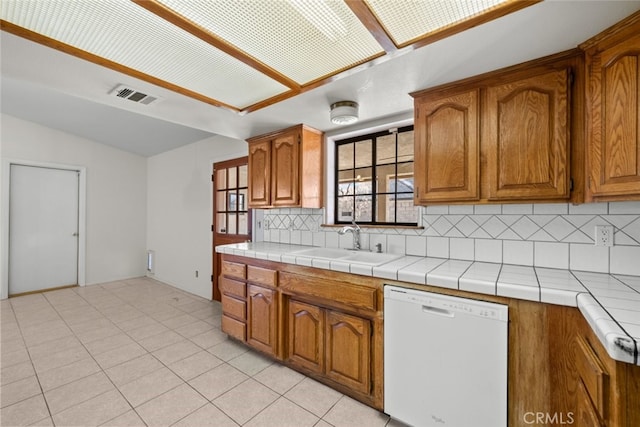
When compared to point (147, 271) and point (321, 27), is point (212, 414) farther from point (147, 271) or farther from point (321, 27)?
point (147, 271)

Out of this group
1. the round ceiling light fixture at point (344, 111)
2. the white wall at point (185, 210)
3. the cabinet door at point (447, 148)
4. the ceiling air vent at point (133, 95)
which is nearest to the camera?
the cabinet door at point (447, 148)

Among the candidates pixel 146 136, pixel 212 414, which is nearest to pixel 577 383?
pixel 212 414

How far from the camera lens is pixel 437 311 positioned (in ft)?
4.69

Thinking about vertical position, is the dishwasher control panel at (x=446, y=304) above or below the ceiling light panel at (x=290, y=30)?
below

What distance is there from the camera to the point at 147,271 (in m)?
5.43

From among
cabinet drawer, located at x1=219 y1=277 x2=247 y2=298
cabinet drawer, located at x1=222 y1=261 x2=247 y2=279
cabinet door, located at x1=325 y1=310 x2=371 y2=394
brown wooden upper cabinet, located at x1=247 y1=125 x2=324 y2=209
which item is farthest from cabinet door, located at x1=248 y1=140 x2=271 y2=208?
cabinet door, located at x1=325 y1=310 x2=371 y2=394

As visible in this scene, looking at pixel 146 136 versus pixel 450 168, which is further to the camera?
pixel 146 136

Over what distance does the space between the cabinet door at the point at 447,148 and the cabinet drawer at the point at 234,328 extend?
1.91 meters

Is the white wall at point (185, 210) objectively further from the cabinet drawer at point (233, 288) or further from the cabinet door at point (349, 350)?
the cabinet door at point (349, 350)

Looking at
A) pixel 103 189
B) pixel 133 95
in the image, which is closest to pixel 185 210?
pixel 103 189

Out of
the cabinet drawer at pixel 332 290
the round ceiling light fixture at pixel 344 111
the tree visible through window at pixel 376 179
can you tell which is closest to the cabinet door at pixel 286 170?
the tree visible through window at pixel 376 179

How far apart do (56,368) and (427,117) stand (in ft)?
11.5

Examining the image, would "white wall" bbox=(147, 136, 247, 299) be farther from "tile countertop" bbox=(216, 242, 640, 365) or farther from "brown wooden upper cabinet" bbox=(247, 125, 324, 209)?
"tile countertop" bbox=(216, 242, 640, 365)

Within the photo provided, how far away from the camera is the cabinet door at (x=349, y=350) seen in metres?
1.73
